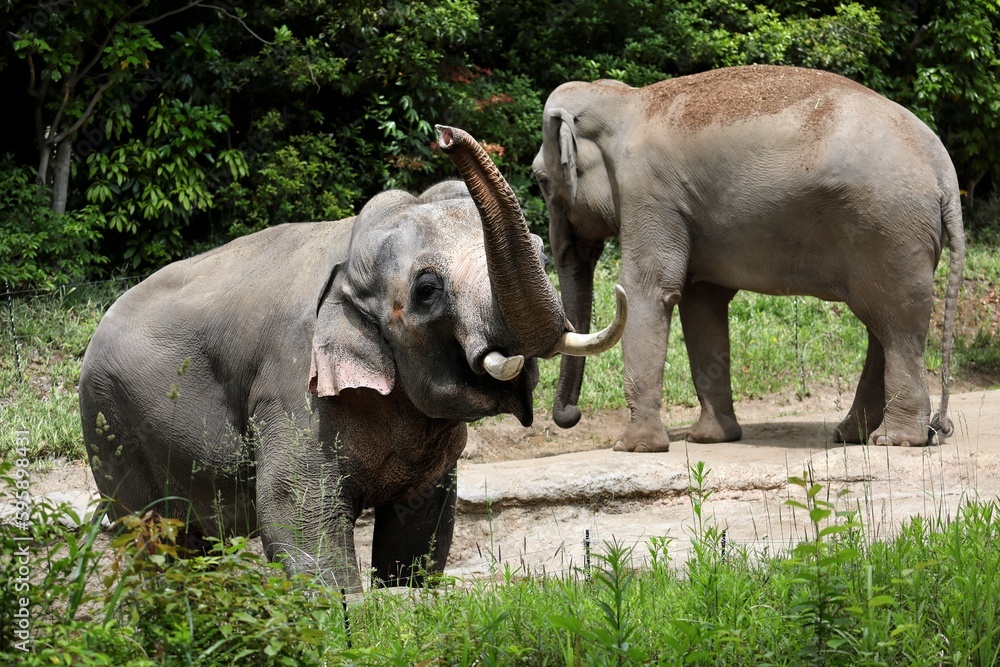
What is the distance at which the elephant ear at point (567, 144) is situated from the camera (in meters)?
8.69

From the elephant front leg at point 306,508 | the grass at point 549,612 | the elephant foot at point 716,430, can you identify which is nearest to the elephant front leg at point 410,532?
the elephant front leg at point 306,508

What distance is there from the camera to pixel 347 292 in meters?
4.80

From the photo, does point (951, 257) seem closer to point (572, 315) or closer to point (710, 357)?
point (710, 357)

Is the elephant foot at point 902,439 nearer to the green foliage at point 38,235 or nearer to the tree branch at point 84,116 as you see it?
the green foliage at point 38,235

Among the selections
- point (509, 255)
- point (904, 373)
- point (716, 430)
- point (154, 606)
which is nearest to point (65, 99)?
point (716, 430)

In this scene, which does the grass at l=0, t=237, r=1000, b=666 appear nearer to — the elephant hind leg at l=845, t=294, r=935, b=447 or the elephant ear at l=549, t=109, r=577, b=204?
the elephant hind leg at l=845, t=294, r=935, b=447

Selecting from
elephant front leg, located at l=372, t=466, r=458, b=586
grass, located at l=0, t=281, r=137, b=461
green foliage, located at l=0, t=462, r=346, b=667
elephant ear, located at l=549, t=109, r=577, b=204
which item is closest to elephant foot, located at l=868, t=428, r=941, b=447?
elephant ear, located at l=549, t=109, r=577, b=204

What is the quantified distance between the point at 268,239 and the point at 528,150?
10047mm

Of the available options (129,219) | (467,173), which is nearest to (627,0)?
(129,219)

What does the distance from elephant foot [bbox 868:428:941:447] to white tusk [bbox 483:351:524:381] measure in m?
4.09

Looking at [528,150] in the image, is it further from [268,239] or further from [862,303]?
[268,239]

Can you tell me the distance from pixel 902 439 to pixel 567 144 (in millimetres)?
2800

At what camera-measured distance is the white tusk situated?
4215mm

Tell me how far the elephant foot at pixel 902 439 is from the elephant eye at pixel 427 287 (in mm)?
4090
